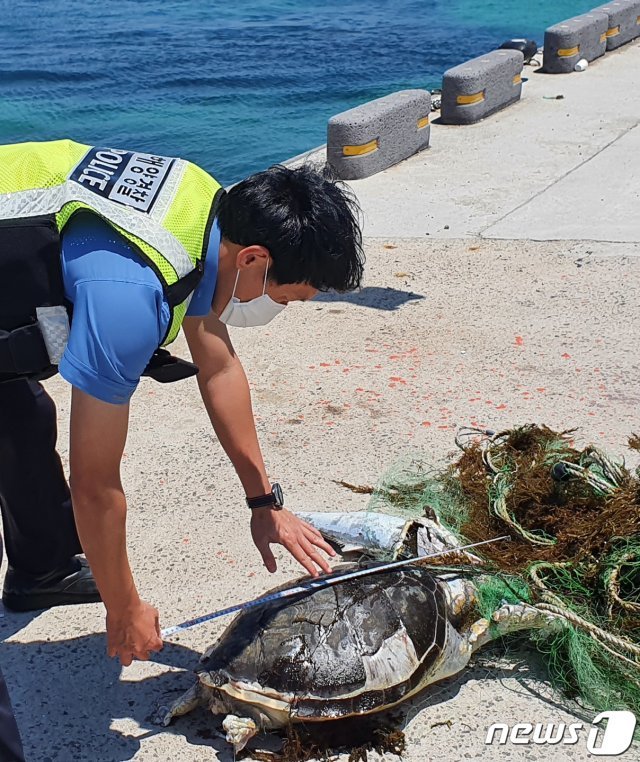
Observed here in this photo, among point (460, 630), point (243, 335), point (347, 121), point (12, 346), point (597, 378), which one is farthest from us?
point (347, 121)

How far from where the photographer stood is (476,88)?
10.3 meters

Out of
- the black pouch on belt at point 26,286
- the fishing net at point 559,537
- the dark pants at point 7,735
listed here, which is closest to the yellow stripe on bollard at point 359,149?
the fishing net at point 559,537

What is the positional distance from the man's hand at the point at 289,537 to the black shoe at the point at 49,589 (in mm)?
794

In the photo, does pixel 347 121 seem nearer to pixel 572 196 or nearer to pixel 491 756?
pixel 572 196

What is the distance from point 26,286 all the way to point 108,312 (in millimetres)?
377

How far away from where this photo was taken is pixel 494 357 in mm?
5277

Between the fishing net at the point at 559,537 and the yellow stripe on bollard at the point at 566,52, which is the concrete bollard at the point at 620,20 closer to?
the yellow stripe on bollard at the point at 566,52

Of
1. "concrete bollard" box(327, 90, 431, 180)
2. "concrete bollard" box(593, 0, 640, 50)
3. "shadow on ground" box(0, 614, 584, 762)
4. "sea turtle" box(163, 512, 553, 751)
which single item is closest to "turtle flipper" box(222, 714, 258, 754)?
"sea turtle" box(163, 512, 553, 751)

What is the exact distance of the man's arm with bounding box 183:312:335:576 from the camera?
2.99 metres

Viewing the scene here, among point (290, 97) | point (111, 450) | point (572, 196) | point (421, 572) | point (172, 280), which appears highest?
point (172, 280)

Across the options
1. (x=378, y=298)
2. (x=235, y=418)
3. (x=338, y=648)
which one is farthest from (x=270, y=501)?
(x=378, y=298)

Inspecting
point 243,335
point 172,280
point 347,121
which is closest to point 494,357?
point 243,335

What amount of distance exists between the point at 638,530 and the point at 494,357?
214cm

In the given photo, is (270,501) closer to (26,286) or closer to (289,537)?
(289,537)
